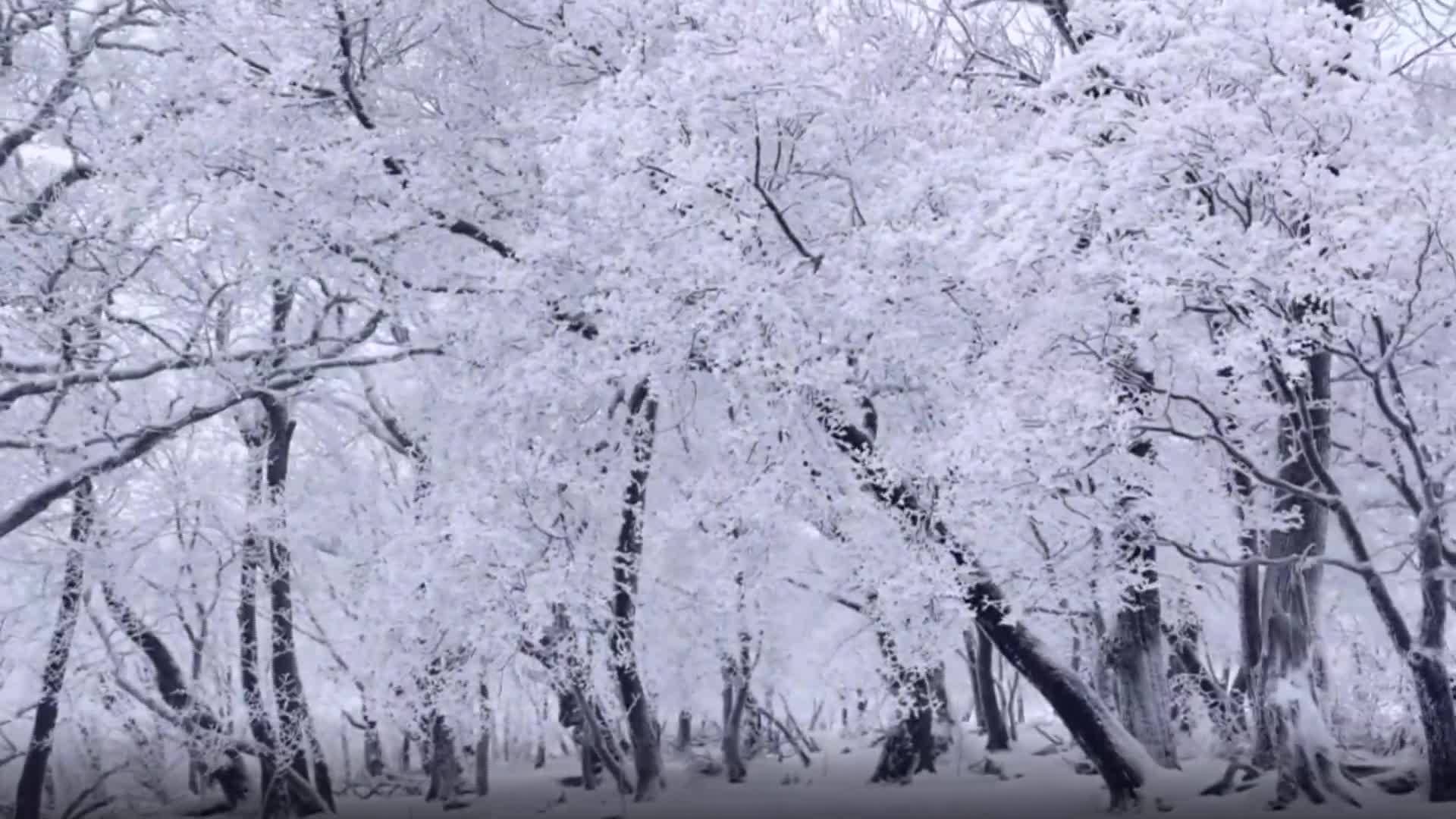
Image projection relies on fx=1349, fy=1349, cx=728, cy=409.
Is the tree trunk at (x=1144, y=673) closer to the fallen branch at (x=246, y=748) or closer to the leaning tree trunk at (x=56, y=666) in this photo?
the fallen branch at (x=246, y=748)

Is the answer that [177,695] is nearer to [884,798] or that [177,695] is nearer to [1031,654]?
[884,798]

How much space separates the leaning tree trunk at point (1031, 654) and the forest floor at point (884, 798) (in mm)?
427

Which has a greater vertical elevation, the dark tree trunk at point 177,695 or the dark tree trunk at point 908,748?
the dark tree trunk at point 177,695

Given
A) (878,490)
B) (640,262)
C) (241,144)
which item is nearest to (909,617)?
(878,490)

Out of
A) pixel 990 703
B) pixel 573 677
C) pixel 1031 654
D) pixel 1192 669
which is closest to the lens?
pixel 1031 654

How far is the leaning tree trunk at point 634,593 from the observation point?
17250mm

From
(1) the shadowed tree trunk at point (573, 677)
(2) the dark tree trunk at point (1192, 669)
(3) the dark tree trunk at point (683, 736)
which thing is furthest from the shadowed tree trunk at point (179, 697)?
(3) the dark tree trunk at point (683, 736)

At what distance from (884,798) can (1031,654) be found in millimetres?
7676

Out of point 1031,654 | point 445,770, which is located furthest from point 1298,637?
point 445,770

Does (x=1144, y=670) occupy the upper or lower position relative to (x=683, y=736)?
upper

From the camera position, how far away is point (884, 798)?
69.4ft

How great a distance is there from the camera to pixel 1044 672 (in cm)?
1424

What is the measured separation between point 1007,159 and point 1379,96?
321cm

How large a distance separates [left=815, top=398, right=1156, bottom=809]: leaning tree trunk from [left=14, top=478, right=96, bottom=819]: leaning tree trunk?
40.7 feet
